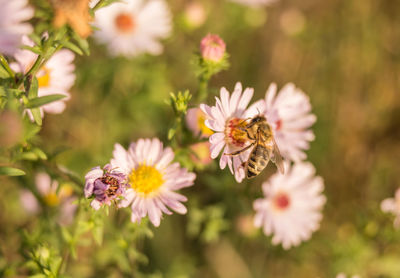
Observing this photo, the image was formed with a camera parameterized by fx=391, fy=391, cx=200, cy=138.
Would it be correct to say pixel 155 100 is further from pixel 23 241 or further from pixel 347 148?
pixel 347 148

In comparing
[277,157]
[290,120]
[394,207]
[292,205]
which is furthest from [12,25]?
[394,207]

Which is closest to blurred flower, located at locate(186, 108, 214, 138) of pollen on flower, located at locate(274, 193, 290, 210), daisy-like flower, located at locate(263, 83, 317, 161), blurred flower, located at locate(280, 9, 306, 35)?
daisy-like flower, located at locate(263, 83, 317, 161)

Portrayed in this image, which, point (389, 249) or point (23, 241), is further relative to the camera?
point (389, 249)

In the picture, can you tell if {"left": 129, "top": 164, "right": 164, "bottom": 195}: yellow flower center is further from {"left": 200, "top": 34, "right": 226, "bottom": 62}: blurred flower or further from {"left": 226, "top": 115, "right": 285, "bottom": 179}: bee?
{"left": 200, "top": 34, "right": 226, "bottom": 62}: blurred flower

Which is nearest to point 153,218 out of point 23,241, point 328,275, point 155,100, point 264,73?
point 23,241

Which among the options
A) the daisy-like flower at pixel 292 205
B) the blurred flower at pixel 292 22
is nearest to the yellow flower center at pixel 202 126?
the daisy-like flower at pixel 292 205

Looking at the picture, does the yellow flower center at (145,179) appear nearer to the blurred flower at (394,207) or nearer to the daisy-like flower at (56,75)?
the daisy-like flower at (56,75)
